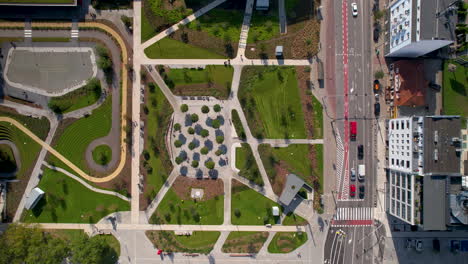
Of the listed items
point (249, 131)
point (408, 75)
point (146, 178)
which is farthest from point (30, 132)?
point (408, 75)

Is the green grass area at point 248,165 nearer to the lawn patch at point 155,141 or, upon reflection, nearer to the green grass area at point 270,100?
the green grass area at point 270,100

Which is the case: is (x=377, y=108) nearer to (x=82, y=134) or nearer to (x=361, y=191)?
(x=361, y=191)

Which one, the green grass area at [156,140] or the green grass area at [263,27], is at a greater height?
the green grass area at [263,27]

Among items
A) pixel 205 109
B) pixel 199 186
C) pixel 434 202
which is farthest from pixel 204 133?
pixel 434 202

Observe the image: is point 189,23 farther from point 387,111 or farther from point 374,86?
point 387,111

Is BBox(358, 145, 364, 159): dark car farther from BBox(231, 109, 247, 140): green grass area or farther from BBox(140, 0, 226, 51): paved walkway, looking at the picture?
BBox(140, 0, 226, 51): paved walkway

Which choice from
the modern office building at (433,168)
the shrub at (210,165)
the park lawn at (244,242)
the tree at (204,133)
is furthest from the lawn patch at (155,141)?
the modern office building at (433,168)
